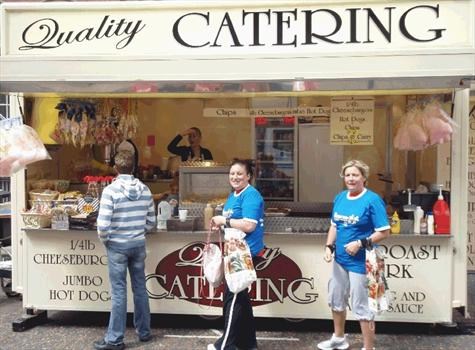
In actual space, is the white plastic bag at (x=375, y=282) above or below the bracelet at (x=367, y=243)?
below

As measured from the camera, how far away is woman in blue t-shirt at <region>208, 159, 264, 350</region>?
444 cm

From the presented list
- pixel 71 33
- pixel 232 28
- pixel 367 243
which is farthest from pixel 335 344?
pixel 71 33

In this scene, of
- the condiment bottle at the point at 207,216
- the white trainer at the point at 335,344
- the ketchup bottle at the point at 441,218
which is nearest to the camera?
the white trainer at the point at 335,344

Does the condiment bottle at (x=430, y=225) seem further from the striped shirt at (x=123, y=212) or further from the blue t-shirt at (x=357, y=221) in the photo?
the striped shirt at (x=123, y=212)

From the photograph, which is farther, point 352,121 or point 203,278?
point 352,121

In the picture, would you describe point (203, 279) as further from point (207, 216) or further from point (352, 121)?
point (352, 121)

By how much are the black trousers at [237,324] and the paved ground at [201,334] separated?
1.03 ft

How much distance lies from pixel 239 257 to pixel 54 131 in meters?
2.36

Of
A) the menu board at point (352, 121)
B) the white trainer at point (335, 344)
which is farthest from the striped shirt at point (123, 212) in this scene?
the menu board at point (352, 121)

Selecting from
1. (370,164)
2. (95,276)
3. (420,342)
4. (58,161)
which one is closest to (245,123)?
(370,164)

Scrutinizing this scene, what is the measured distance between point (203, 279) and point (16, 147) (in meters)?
1.95

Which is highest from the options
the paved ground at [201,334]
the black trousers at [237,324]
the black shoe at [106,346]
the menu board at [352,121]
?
the menu board at [352,121]

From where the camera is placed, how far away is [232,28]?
200 inches

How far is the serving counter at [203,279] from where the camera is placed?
503cm
